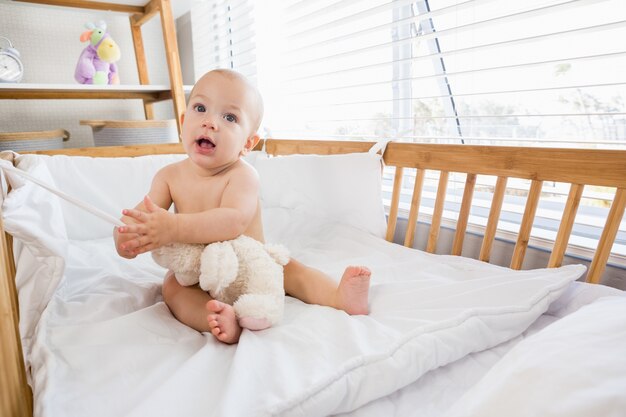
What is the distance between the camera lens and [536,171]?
3.08ft

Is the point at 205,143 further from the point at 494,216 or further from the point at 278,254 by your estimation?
the point at 494,216

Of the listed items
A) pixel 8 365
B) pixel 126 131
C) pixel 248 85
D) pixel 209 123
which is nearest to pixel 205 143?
pixel 209 123

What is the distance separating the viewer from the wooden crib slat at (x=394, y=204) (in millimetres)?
1290

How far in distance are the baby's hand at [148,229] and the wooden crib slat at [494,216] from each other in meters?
0.76

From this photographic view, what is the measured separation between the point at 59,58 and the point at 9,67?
54 centimetres

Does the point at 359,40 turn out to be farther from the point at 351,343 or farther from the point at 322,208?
the point at 351,343

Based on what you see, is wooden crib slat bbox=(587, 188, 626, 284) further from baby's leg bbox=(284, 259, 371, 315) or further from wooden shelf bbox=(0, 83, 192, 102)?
wooden shelf bbox=(0, 83, 192, 102)

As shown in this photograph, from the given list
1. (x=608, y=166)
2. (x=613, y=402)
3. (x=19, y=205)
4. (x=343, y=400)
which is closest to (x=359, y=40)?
(x=608, y=166)

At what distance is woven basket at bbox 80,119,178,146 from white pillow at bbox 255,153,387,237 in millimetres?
704

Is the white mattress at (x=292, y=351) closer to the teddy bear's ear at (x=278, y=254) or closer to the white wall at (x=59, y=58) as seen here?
the teddy bear's ear at (x=278, y=254)

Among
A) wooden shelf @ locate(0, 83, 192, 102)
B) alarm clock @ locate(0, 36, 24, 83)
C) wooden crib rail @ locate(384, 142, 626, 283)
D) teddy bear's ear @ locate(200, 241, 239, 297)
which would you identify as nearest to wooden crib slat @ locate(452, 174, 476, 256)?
wooden crib rail @ locate(384, 142, 626, 283)

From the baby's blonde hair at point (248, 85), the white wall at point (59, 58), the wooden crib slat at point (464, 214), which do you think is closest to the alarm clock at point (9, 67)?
the white wall at point (59, 58)

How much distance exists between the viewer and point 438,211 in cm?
117

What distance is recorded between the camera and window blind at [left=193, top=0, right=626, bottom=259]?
1004 millimetres
